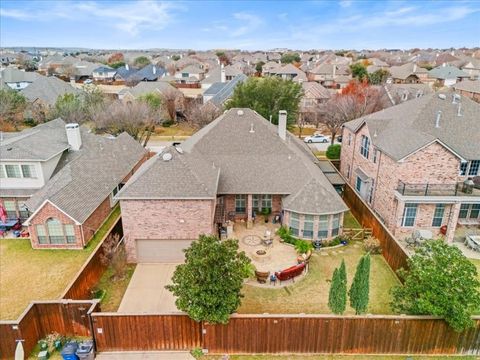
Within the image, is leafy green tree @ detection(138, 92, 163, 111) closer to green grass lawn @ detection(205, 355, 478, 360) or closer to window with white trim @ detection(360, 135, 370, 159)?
window with white trim @ detection(360, 135, 370, 159)

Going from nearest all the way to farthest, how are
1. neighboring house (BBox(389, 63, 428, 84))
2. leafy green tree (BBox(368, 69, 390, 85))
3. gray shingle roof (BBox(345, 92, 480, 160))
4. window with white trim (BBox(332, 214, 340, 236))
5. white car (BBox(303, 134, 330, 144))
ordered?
1. window with white trim (BBox(332, 214, 340, 236))
2. gray shingle roof (BBox(345, 92, 480, 160))
3. white car (BBox(303, 134, 330, 144))
4. leafy green tree (BBox(368, 69, 390, 85))
5. neighboring house (BBox(389, 63, 428, 84))

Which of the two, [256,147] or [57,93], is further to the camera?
[57,93]

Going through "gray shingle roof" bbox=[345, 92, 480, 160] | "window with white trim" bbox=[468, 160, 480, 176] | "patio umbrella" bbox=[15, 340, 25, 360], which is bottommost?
"patio umbrella" bbox=[15, 340, 25, 360]

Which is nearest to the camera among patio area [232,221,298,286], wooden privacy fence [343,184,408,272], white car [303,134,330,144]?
wooden privacy fence [343,184,408,272]

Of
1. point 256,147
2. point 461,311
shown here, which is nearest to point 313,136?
point 256,147

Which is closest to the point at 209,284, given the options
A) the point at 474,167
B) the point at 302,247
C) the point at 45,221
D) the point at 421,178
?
the point at 302,247

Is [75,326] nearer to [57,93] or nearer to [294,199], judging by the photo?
[294,199]

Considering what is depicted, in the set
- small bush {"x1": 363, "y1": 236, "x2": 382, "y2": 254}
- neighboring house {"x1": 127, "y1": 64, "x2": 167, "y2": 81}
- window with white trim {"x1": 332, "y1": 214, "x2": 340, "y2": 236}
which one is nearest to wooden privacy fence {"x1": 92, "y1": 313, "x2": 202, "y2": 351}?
window with white trim {"x1": 332, "y1": 214, "x2": 340, "y2": 236}
